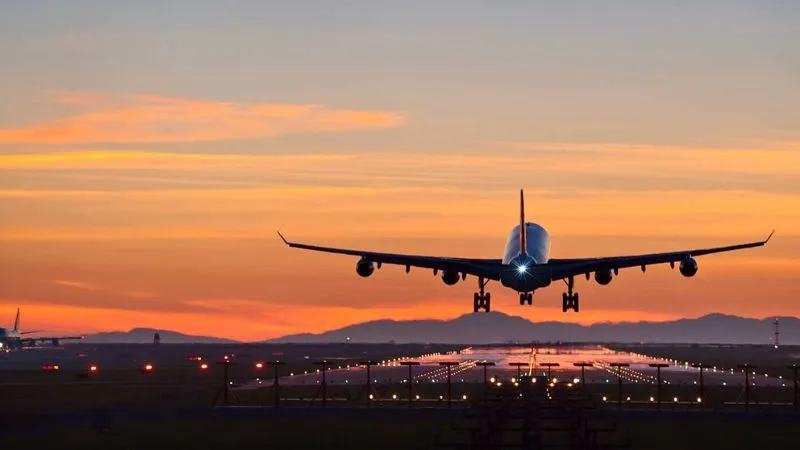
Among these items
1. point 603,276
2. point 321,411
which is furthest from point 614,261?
point 321,411

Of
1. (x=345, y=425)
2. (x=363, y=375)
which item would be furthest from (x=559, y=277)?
(x=363, y=375)

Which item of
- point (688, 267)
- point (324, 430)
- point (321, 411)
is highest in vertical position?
point (688, 267)

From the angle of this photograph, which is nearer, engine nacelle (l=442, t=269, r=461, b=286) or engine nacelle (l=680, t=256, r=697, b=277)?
engine nacelle (l=680, t=256, r=697, b=277)

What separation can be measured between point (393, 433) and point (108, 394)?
45.5 m

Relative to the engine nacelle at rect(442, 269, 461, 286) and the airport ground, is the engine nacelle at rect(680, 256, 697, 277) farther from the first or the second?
the engine nacelle at rect(442, 269, 461, 286)

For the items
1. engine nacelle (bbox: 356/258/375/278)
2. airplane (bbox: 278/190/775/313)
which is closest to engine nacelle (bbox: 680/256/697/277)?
airplane (bbox: 278/190/775/313)

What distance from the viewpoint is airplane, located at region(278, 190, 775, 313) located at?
97375 millimetres

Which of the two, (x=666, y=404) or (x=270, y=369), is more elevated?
(x=270, y=369)

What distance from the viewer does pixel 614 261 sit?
100688 millimetres

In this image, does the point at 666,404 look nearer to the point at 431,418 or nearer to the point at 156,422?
the point at 431,418

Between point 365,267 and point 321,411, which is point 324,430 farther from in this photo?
point 365,267

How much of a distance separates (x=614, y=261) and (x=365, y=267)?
57.3 ft

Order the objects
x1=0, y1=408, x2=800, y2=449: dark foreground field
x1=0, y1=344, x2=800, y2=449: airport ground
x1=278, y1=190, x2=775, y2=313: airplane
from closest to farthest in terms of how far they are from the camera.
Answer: x1=0, y1=408, x2=800, y2=449: dark foreground field
x1=0, y1=344, x2=800, y2=449: airport ground
x1=278, y1=190, x2=775, y2=313: airplane

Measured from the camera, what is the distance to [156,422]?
8375 cm
